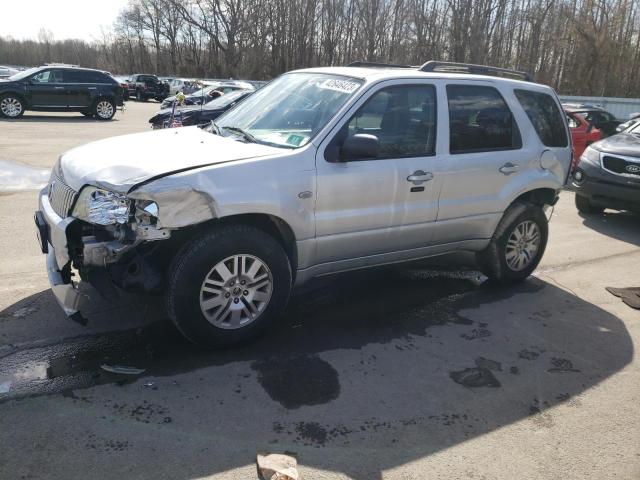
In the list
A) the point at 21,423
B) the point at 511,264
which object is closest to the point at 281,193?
the point at 21,423

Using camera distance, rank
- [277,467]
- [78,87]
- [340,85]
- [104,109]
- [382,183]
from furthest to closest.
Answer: [104,109]
[78,87]
[340,85]
[382,183]
[277,467]

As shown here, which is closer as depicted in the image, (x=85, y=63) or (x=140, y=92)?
(x=140, y=92)

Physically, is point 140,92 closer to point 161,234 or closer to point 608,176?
point 608,176

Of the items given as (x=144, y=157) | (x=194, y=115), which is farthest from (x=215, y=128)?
(x=194, y=115)

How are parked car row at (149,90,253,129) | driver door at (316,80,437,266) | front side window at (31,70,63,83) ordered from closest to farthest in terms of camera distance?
driver door at (316,80,437,266)
parked car row at (149,90,253,129)
front side window at (31,70,63,83)

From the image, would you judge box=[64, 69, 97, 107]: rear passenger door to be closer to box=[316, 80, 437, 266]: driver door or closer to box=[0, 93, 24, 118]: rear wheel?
box=[0, 93, 24, 118]: rear wheel

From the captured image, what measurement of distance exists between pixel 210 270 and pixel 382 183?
59.0 inches

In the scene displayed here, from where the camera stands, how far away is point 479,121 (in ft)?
15.7

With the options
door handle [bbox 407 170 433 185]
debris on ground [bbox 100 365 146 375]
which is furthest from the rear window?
debris on ground [bbox 100 365 146 375]

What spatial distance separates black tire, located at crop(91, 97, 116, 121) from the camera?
64.2 feet

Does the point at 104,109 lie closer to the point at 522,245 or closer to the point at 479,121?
the point at 479,121

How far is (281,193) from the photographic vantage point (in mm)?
3666

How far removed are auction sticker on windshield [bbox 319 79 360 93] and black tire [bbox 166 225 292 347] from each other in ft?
4.47

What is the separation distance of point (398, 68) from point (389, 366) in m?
2.80
